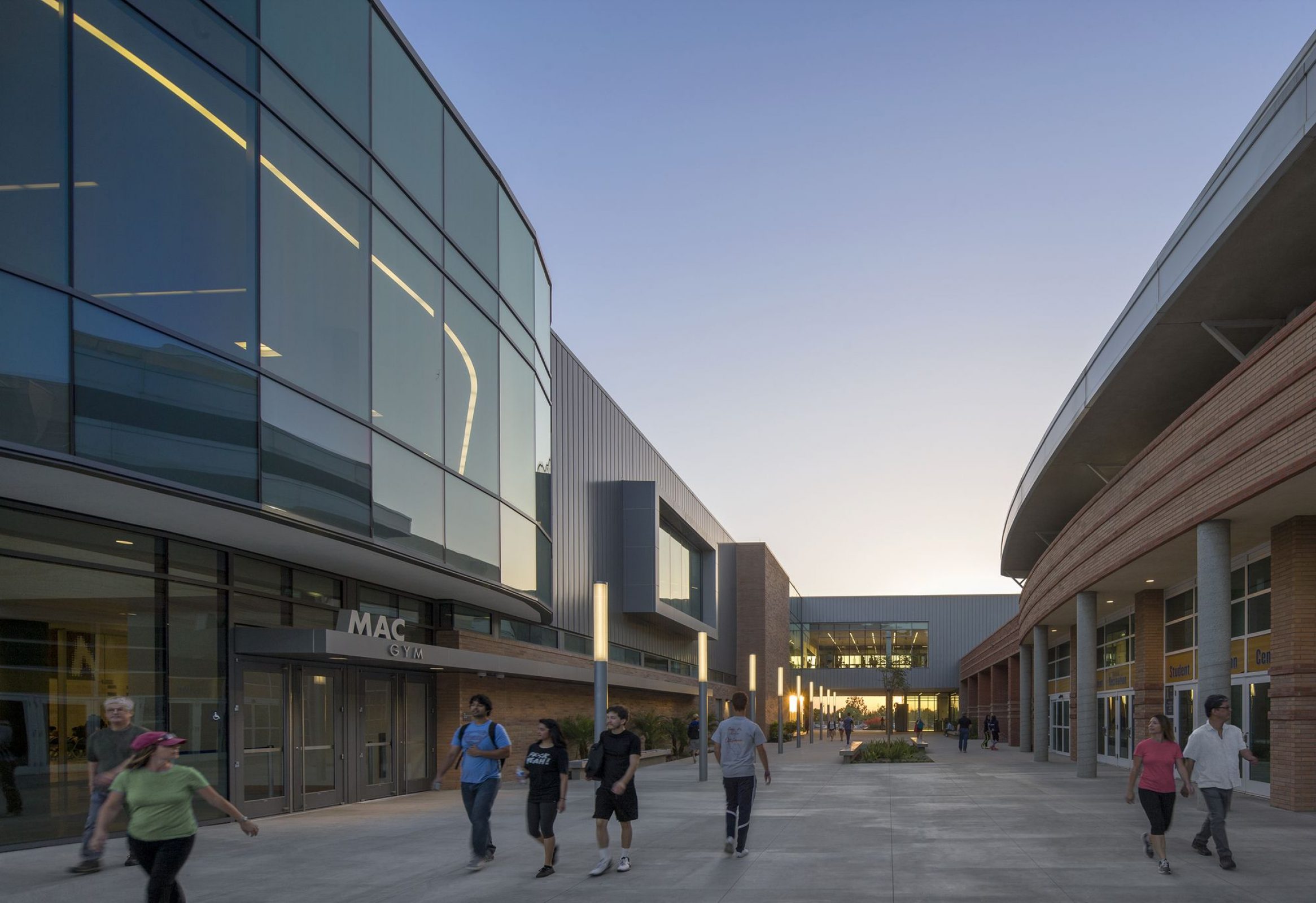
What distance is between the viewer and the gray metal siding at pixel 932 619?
89.4 metres

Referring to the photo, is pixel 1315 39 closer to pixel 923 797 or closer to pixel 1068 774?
pixel 923 797

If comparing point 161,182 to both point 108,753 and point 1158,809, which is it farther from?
point 1158,809

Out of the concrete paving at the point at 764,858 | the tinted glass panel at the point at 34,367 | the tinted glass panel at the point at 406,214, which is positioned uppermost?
the tinted glass panel at the point at 406,214

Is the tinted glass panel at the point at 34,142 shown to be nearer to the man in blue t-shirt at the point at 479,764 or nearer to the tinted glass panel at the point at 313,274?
the tinted glass panel at the point at 313,274

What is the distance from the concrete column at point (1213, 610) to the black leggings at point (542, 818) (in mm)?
10057

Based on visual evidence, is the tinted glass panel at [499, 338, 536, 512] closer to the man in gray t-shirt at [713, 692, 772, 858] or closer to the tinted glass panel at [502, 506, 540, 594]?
the tinted glass panel at [502, 506, 540, 594]

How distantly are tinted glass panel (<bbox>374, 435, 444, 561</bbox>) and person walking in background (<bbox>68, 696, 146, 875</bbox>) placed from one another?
6504mm

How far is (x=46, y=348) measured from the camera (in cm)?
1190

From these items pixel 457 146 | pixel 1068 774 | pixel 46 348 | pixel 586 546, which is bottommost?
pixel 1068 774

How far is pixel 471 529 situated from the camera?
72.7 ft

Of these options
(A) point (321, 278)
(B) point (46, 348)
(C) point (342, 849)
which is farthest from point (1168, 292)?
(B) point (46, 348)

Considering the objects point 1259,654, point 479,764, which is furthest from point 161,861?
point 1259,654

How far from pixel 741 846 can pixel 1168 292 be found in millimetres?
10549

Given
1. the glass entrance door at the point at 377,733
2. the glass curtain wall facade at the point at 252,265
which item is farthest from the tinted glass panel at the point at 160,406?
the glass entrance door at the point at 377,733
